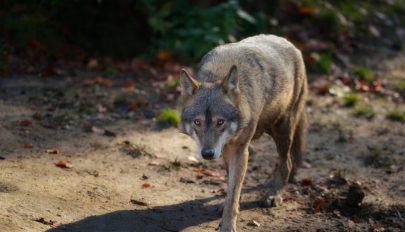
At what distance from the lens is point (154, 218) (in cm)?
671

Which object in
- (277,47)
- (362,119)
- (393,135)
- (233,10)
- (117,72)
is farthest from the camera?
(233,10)

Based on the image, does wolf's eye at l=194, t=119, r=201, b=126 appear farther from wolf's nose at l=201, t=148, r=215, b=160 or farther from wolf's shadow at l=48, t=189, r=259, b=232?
wolf's shadow at l=48, t=189, r=259, b=232

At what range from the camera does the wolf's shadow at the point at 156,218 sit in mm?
6273

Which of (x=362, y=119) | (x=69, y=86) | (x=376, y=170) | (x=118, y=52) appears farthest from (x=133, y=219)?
(x=118, y=52)

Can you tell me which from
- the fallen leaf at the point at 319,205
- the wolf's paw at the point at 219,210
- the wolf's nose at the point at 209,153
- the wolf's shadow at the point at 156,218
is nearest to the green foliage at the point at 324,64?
the fallen leaf at the point at 319,205

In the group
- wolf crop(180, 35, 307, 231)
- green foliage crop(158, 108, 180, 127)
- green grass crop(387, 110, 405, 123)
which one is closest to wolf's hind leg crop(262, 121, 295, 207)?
wolf crop(180, 35, 307, 231)

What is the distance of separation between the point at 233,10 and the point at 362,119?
140 inches

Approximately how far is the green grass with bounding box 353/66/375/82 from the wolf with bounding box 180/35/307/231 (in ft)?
15.6

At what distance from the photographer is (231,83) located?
6465 mm

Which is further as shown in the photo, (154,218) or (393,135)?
(393,135)

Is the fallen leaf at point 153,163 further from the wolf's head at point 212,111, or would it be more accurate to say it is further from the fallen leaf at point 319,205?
the fallen leaf at point 319,205

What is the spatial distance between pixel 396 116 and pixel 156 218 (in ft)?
18.3

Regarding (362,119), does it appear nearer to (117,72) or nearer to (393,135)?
(393,135)

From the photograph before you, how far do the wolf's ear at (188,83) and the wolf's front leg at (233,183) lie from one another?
2.48ft
